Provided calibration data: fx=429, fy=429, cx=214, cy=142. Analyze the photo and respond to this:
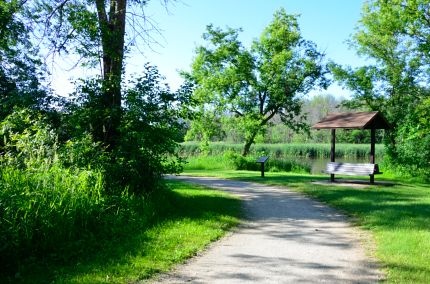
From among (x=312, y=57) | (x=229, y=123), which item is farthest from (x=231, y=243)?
(x=312, y=57)

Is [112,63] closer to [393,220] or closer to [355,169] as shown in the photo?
[393,220]

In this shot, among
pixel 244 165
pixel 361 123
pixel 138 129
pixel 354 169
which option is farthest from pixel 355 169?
pixel 244 165

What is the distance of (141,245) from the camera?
6.48m

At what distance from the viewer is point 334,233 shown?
7.76 meters

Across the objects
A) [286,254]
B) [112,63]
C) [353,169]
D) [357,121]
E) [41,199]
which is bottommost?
[286,254]

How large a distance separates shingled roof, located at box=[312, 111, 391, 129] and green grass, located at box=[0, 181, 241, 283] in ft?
24.2

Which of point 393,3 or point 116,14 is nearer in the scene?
point 116,14

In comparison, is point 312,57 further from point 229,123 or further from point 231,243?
point 231,243

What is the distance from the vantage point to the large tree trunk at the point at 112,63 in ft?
31.6

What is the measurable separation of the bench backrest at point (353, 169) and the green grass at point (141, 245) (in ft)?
Answer: 23.1

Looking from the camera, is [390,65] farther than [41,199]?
Yes

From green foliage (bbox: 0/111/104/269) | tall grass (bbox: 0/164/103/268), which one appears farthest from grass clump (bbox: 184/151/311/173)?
tall grass (bbox: 0/164/103/268)

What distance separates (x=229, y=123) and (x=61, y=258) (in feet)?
78.9

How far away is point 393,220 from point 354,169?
727 centimetres
